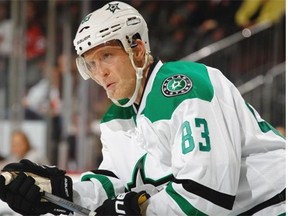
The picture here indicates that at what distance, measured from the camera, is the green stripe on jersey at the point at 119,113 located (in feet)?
7.04

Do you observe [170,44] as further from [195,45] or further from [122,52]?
[122,52]

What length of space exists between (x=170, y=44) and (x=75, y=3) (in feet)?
2.40

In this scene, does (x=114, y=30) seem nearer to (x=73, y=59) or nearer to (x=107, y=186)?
(x=107, y=186)

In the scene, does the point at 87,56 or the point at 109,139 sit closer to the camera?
the point at 87,56

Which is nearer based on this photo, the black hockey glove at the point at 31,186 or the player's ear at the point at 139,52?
the black hockey glove at the point at 31,186

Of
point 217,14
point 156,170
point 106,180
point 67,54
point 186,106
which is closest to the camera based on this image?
point 186,106

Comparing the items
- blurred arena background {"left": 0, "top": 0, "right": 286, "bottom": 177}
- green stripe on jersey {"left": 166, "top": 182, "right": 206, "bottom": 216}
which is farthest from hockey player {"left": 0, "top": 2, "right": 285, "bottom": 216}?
blurred arena background {"left": 0, "top": 0, "right": 286, "bottom": 177}

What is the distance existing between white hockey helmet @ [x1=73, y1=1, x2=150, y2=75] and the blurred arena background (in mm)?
2732

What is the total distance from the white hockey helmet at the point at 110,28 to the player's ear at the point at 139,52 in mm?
18

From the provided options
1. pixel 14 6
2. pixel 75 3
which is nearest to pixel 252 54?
pixel 75 3

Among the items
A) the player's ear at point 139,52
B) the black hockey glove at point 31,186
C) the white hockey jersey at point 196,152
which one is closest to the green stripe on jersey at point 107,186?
the white hockey jersey at point 196,152

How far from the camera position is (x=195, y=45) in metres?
5.06

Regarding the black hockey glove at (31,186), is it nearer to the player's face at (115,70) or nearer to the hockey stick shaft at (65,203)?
the hockey stick shaft at (65,203)

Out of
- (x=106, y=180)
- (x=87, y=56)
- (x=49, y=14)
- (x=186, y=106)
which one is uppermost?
(x=49, y=14)
